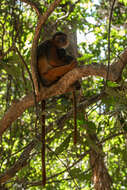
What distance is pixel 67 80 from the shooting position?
3.69 m

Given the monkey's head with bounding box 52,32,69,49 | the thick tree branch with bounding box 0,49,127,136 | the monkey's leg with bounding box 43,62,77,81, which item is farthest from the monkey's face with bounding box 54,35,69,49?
the thick tree branch with bounding box 0,49,127,136

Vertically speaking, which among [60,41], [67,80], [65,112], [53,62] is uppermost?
[60,41]

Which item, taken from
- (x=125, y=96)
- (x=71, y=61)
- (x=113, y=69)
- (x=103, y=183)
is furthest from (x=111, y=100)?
(x=103, y=183)

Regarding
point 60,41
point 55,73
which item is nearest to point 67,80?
point 55,73

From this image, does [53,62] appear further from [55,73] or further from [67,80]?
[67,80]

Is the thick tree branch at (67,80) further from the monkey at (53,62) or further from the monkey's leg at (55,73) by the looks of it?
the monkey's leg at (55,73)

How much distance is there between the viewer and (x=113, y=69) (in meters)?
3.38

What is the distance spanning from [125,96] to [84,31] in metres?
3.94

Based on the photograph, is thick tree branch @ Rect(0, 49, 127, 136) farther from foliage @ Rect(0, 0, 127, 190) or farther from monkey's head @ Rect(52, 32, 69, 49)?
monkey's head @ Rect(52, 32, 69, 49)

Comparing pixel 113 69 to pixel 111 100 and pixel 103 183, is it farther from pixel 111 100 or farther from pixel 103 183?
pixel 103 183

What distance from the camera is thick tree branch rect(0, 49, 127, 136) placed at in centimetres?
335

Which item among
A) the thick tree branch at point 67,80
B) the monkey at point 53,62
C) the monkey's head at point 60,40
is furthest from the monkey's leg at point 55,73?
the monkey's head at point 60,40

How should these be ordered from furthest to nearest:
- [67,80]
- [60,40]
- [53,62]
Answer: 1. [60,40]
2. [53,62]
3. [67,80]

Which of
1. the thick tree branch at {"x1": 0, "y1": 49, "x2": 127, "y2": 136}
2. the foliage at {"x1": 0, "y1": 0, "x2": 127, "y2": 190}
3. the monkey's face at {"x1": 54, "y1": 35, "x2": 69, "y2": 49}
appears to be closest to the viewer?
the thick tree branch at {"x1": 0, "y1": 49, "x2": 127, "y2": 136}
